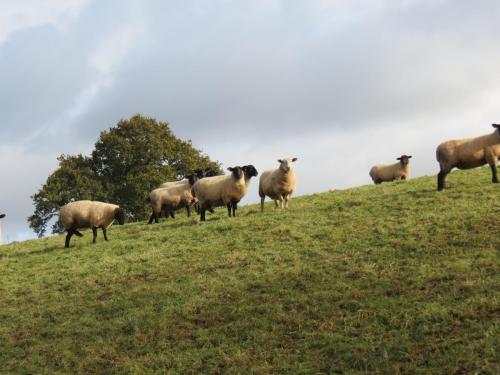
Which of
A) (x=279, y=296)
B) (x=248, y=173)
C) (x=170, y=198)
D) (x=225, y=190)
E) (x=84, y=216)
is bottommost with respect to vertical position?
(x=279, y=296)

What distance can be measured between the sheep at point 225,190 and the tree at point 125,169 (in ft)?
80.9

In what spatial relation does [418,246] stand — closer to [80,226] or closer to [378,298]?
[378,298]

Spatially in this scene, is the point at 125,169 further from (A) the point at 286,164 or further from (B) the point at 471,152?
(B) the point at 471,152

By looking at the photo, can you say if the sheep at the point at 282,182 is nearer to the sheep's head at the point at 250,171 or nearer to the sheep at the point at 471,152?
the sheep's head at the point at 250,171

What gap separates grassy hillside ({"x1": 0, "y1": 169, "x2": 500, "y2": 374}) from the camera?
11.5 meters

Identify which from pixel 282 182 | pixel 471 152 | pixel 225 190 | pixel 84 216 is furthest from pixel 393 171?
pixel 84 216

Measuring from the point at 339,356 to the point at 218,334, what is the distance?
3144 millimetres

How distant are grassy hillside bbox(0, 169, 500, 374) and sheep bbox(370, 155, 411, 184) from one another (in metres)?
15.0

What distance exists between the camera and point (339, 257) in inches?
686

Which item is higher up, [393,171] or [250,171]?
[250,171]

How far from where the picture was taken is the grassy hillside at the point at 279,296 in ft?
37.8

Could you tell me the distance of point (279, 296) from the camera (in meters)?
14.9

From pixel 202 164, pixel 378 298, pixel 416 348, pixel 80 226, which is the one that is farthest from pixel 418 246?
pixel 202 164

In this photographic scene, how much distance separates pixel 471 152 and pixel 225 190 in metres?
10.8
